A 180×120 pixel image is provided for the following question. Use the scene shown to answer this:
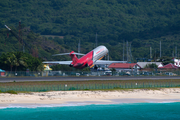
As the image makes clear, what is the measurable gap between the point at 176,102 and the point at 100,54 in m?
57.1

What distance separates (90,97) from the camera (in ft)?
183

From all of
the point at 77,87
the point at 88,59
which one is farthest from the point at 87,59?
the point at 77,87

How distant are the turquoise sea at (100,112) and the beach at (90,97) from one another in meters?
2.46

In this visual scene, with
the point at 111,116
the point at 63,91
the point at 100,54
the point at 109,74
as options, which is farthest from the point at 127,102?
the point at 100,54

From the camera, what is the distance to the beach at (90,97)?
50938mm

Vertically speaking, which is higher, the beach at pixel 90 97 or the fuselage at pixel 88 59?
the fuselage at pixel 88 59

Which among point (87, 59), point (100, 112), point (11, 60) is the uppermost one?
point (87, 59)

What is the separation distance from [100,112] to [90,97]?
755 cm

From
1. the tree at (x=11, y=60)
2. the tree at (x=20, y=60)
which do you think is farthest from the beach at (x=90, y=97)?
the tree at (x=20, y=60)

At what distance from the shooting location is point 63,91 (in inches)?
2281

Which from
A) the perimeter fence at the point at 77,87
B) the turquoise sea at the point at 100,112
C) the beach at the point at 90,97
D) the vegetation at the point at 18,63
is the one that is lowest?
the turquoise sea at the point at 100,112

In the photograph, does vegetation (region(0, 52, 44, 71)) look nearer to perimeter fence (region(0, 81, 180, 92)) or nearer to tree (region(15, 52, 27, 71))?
tree (region(15, 52, 27, 71))

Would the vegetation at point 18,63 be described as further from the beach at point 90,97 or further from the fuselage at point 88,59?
the beach at point 90,97

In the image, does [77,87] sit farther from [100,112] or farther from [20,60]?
[20,60]
